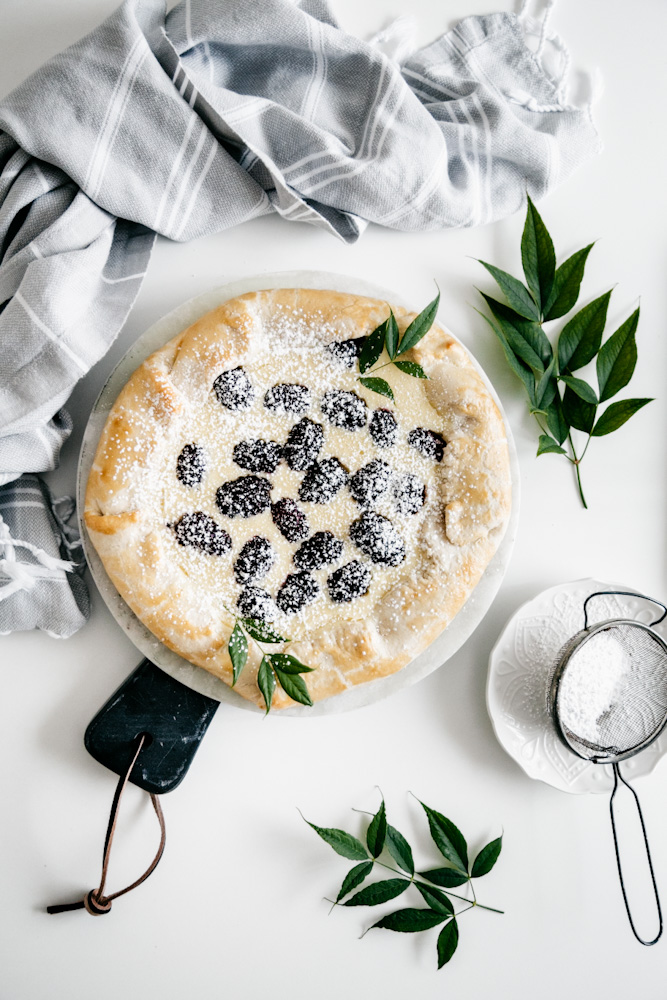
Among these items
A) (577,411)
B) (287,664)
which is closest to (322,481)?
(287,664)

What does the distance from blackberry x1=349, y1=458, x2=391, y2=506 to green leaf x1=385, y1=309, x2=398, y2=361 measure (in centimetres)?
22

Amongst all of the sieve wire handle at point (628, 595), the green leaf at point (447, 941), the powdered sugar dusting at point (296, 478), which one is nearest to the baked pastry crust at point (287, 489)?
the powdered sugar dusting at point (296, 478)

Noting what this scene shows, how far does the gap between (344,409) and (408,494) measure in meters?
0.21

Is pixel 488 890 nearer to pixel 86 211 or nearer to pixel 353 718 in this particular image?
pixel 353 718

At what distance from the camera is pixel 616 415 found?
156 centimetres

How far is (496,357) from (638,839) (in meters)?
1.12

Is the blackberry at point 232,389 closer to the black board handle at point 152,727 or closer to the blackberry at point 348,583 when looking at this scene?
the blackberry at point 348,583

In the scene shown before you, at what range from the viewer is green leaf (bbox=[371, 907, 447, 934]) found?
153 cm

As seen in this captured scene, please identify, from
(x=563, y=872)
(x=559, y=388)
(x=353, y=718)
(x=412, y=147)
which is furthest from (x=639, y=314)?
(x=563, y=872)

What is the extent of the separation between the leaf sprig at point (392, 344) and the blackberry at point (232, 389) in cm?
23

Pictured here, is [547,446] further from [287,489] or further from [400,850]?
[400,850]

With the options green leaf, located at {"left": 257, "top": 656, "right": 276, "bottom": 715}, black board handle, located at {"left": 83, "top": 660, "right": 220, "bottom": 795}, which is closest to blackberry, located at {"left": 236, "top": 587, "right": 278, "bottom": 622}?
green leaf, located at {"left": 257, "top": 656, "right": 276, "bottom": 715}

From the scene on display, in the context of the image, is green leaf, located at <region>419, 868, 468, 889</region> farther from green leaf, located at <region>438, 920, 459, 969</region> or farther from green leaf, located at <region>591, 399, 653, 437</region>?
green leaf, located at <region>591, 399, 653, 437</region>

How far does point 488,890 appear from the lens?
1.60 meters
